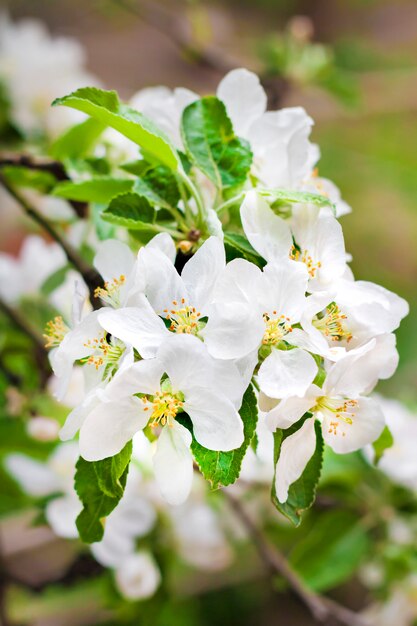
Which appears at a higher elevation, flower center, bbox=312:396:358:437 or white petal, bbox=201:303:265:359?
white petal, bbox=201:303:265:359

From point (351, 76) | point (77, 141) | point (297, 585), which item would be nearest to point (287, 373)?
point (77, 141)

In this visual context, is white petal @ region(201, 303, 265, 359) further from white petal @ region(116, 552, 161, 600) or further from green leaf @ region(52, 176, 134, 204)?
white petal @ region(116, 552, 161, 600)

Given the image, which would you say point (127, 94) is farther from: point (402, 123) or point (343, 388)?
point (343, 388)

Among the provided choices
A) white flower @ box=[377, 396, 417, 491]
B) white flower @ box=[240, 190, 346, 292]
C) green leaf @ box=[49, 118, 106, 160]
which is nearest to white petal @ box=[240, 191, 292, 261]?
white flower @ box=[240, 190, 346, 292]

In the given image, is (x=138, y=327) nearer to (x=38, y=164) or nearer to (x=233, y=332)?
(x=233, y=332)

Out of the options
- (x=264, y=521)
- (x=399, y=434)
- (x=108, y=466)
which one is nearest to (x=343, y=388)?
(x=108, y=466)
